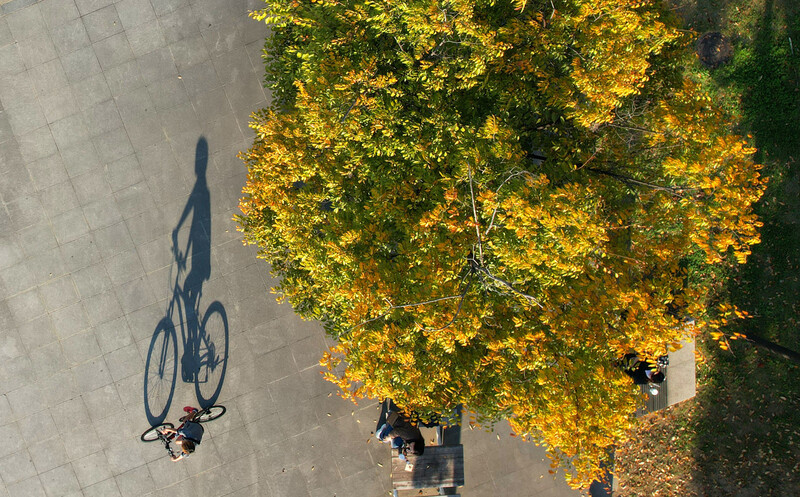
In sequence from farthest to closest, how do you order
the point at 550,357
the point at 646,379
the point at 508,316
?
1. the point at 646,379
2. the point at 508,316
3. the point at 550,357

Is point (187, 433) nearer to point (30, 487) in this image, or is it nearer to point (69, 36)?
point (30, 487)

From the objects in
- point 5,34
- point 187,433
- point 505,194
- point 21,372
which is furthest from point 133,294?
point 505,194

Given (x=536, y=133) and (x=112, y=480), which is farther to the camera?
(x=112, y=480)

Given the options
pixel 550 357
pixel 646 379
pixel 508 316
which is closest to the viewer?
pixel 550 357

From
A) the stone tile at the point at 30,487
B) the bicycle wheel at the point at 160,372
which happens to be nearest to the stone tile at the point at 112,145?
the bicycle wheel at the point at 160,372

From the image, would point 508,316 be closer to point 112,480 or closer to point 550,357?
→ point 550,357

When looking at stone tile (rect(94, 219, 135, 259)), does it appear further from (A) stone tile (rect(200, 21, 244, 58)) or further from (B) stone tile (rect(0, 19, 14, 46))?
(B) stone tile (rect(0, 19, 14, 46))

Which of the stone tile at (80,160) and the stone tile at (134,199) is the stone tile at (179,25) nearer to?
the stone tile at (80,160)

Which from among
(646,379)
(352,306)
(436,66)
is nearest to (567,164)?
(436,66)
